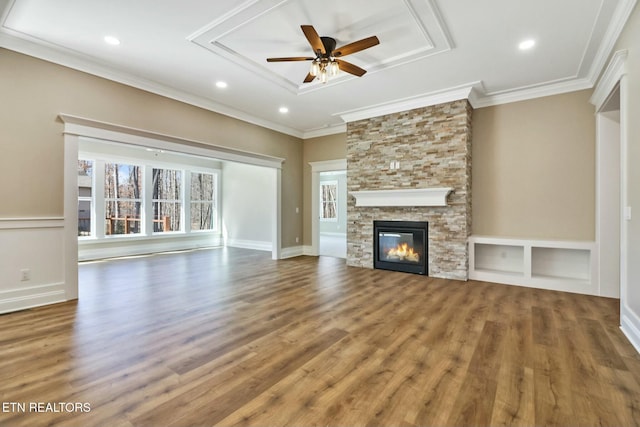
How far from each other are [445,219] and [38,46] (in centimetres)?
584

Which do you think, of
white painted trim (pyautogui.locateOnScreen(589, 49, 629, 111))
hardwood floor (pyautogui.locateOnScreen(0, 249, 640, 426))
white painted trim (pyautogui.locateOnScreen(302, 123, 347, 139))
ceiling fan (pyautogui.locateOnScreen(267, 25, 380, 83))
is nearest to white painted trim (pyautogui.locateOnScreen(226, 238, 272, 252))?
white painted trim (pyautogui.locateOnScreen(302, 123, 347, 139))

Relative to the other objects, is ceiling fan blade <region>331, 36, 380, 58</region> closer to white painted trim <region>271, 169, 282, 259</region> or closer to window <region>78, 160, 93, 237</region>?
white painted trim <region>271, 169, 282, 259</region>

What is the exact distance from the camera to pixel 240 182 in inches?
351

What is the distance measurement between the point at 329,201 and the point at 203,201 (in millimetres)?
5390

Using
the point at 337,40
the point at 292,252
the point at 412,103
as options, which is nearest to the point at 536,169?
the point at 412,103

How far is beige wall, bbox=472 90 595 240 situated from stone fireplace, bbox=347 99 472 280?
367 millimetres

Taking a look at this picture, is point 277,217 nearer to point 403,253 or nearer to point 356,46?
point 403,253

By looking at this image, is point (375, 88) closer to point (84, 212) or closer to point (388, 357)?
point (388, 357)

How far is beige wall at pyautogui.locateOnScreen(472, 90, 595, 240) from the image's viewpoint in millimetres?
4195

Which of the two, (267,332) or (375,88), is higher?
(375,88)

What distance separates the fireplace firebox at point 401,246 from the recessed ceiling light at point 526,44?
2695 mm

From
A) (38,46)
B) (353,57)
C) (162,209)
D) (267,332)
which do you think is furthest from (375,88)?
(162,209)

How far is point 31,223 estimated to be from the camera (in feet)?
11.1

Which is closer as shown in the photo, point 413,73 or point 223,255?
point 413,73
